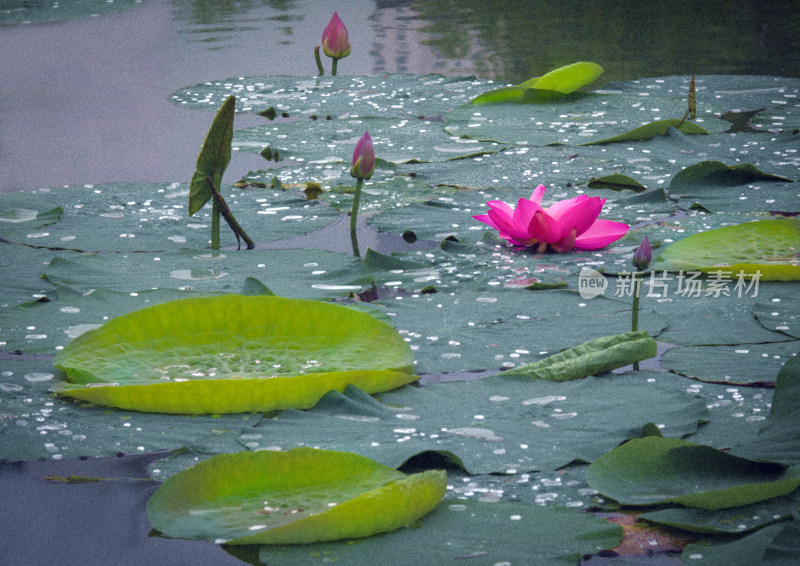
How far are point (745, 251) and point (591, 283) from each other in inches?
12.0

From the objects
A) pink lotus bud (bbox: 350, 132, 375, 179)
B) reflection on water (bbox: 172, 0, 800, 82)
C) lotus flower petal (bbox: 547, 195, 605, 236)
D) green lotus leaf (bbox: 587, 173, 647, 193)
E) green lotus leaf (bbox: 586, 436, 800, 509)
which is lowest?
green lotus leaf (bbox: 586, 436, 800, 509)

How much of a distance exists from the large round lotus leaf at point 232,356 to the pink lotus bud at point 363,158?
564 millimetres

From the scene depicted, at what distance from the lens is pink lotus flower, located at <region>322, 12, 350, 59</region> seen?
3.63 m

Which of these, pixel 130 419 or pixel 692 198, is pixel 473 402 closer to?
pixel 130 419

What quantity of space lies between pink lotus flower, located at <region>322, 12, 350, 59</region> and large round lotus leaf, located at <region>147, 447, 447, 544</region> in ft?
9.38

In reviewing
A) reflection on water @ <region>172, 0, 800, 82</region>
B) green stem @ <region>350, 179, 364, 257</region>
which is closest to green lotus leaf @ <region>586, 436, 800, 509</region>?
green stem @ <region>350, 179, 364, 257</region>

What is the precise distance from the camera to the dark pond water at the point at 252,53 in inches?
112

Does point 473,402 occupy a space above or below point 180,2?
below

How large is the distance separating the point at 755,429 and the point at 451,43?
3670 millimetres

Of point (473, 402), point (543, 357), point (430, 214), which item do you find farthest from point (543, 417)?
point (430, 214)

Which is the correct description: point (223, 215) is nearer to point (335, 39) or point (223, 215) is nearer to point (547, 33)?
point (335, 39)

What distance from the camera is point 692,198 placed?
2.10 meters

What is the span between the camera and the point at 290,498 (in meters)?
0.98

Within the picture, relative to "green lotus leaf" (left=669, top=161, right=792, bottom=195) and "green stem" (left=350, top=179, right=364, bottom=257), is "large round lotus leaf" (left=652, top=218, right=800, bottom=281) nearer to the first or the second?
"green lotus leaf" (left=669, top=161, right=792, bottom=195)
